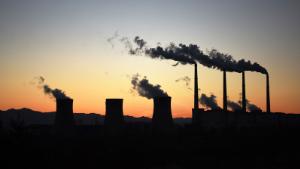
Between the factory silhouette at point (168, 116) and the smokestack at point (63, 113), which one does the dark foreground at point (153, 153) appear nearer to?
the factory silhouette at point (168, 116)

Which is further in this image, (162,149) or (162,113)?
(162,113)

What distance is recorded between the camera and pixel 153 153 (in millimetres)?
18891

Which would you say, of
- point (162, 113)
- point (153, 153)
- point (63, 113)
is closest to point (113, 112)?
point (162, 113)

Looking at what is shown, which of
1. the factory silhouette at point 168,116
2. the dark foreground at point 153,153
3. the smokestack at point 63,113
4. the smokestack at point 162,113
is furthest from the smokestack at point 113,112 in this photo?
the dark foreground at point 153,153

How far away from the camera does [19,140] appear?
1836 cm

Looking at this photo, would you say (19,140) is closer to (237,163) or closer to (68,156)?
(68,156)

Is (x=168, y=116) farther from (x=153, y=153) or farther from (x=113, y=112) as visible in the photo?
(x=153, y=153)

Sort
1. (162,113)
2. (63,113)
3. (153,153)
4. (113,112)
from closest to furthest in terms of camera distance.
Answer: (153,153)
(162,113)
(113,112)
(63,113)

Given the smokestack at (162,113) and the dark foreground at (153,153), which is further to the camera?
the smokestack at (162,113)

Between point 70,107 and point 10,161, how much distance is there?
13366 mm

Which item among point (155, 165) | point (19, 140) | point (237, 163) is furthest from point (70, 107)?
point (237, 163)

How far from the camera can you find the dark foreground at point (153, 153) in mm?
16859

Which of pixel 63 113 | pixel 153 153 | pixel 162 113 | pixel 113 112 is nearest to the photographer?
pixel 153 153

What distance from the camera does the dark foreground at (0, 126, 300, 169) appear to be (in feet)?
55.3
